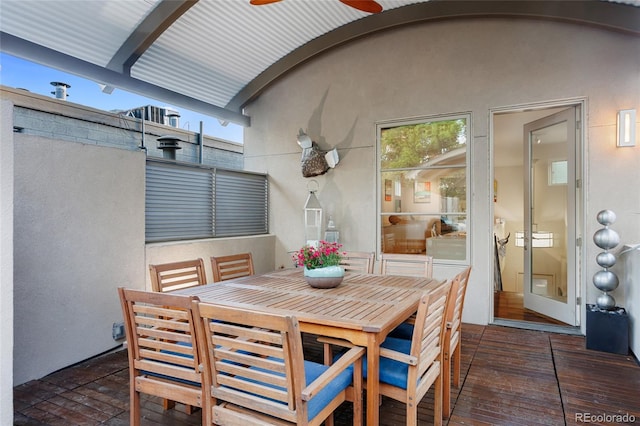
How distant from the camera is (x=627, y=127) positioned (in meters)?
3.84

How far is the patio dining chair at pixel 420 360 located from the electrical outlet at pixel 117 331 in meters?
2.53

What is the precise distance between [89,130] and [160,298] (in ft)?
15.1

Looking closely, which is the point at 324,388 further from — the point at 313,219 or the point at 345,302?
the point at 313,219

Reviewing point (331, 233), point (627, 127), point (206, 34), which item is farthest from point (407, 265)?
point (206, 34)

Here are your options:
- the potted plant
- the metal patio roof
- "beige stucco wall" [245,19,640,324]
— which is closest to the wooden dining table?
the potted plant

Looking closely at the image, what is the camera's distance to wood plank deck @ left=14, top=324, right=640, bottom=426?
2.43 m

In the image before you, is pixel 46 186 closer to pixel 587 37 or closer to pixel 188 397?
pixel 188 397

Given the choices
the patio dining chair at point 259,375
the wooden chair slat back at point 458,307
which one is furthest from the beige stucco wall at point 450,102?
the patio dining chair at point 259,375

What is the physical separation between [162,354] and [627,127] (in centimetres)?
481

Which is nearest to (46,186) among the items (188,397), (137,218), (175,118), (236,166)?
(137,218)

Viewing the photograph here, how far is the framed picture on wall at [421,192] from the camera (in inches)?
194

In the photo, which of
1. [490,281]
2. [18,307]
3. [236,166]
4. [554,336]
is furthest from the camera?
[236,166]

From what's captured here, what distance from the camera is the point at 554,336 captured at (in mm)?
4082

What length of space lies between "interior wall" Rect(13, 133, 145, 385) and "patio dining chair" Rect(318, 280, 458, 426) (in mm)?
2504
